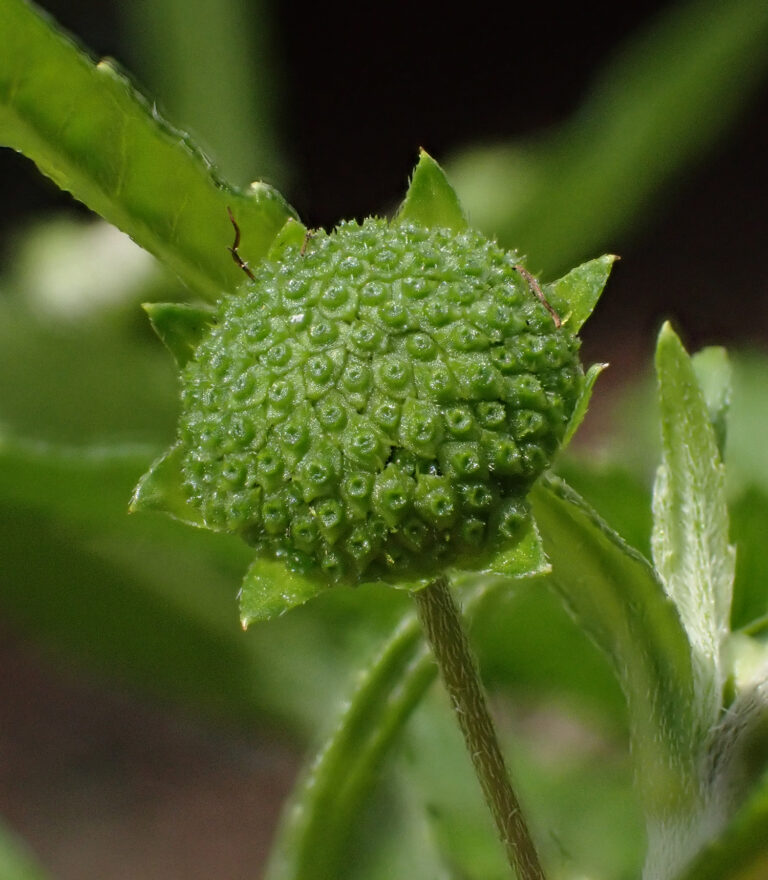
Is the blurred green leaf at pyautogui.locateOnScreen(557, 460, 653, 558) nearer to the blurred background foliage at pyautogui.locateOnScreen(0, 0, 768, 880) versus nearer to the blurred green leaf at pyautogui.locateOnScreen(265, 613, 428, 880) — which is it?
the blurred background foliage at pyautogui.locateOnScreen(0, 0, 768, 880)

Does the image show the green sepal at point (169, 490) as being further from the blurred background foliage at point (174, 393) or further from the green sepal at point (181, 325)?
the blurred background foliage at point (174, 393)

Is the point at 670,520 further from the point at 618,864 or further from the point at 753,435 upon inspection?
the point at 753,435

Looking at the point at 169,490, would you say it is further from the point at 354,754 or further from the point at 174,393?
the point at 174,393

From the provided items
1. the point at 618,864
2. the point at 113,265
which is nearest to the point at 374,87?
the point at 113,265

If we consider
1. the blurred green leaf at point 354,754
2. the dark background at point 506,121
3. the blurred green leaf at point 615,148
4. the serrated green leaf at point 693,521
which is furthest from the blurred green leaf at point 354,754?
the dark background at point 506,121

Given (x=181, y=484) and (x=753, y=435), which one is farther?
Result: (x=753, y=435)

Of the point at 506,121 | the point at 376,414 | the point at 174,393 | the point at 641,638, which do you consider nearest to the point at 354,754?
the point at 641,638
